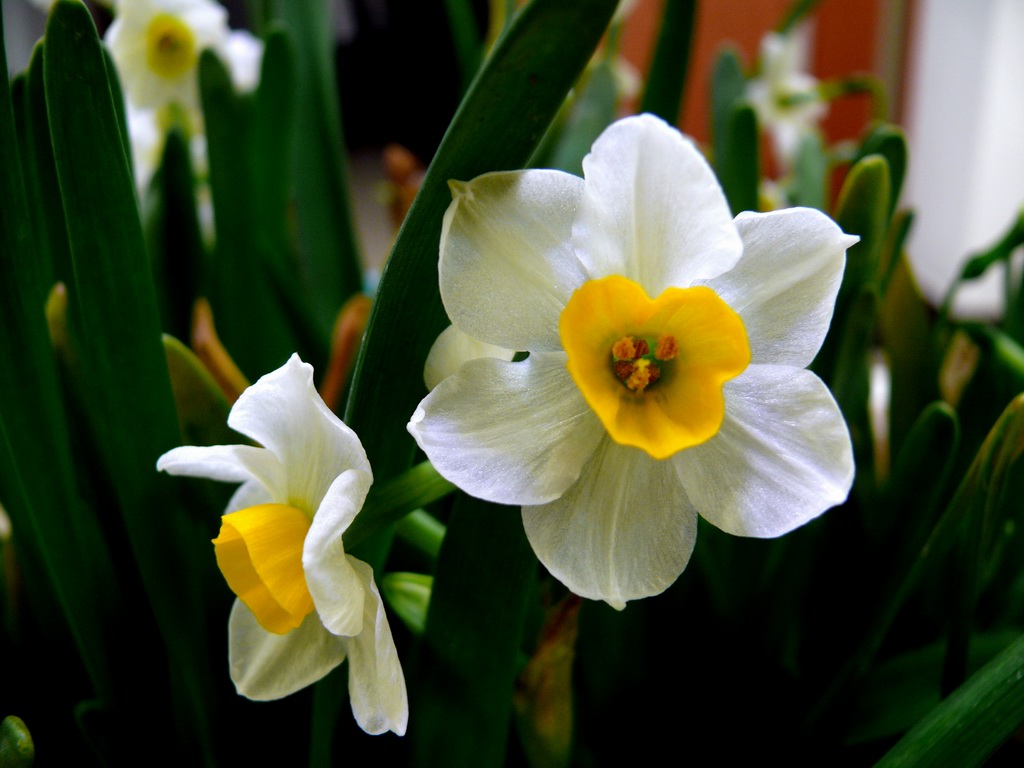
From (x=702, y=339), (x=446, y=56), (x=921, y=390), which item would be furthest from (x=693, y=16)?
(x=446, y=56)

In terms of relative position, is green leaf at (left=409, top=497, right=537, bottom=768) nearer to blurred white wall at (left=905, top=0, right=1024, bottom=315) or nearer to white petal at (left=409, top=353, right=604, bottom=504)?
white petal at (left=409, top=353, right=604, bottom=504)

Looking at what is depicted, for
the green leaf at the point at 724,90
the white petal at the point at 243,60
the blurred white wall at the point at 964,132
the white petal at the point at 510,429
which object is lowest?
the blurred white wall at the point at 964,132

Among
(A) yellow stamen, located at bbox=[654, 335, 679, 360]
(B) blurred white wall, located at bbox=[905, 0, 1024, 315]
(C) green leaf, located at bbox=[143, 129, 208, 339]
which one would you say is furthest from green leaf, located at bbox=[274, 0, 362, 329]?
(B) blurred white wall, located at bbox=[905, 0, 1024, 315]

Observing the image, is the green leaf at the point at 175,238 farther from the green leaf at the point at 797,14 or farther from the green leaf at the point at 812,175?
the green leaf at the point at 797,14

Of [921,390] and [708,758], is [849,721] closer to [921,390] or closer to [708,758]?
[708,758]

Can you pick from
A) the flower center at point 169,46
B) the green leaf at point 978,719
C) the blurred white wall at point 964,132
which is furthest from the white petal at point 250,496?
the blurred white wall at point 964,132

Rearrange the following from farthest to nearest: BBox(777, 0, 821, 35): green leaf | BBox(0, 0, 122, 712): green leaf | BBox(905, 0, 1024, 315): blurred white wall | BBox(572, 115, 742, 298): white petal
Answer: BBox(905, 0, 1024, 315): blurred white wall, BBox(777, 0, 821, 35): green leaf, BBox(0, 0, 122, 712): green leaf, BBox(572, 115, 742, 298): white petal
